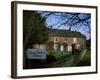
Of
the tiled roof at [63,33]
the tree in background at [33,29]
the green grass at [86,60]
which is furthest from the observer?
the green grass at [86,60]

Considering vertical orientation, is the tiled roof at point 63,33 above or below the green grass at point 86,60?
above

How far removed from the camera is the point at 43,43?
2131 mm

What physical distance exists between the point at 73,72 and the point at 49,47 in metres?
0.32

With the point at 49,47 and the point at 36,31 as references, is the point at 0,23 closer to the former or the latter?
the point at 36,31

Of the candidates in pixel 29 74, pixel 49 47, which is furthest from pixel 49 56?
pixel 29 74

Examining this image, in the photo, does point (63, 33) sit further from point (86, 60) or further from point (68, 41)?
point (86, 60)

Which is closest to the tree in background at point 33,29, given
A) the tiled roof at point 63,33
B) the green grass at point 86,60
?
the tiled roof at point 63,33

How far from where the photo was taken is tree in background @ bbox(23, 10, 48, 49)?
206 centimetres

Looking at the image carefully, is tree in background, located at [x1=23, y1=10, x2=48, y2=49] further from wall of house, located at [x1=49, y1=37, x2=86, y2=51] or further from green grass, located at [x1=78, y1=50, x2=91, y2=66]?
green grass, located at [x1=78, y1=50, x2=91, y2=66]

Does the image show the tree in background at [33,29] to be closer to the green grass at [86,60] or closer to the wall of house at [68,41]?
the wall of house at [68,41]

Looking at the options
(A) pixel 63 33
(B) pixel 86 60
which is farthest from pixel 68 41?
(B) pixel 86 60

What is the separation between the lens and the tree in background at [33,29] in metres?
2.06

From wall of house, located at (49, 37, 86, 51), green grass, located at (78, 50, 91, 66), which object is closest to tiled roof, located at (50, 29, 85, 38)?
wall of house, located at (49, 37, 86, 51)

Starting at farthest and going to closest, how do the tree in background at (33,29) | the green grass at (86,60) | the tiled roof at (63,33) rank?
the green grass at (86,60)
the tiled roof at (63,33)
the tree in background at (33,29)
